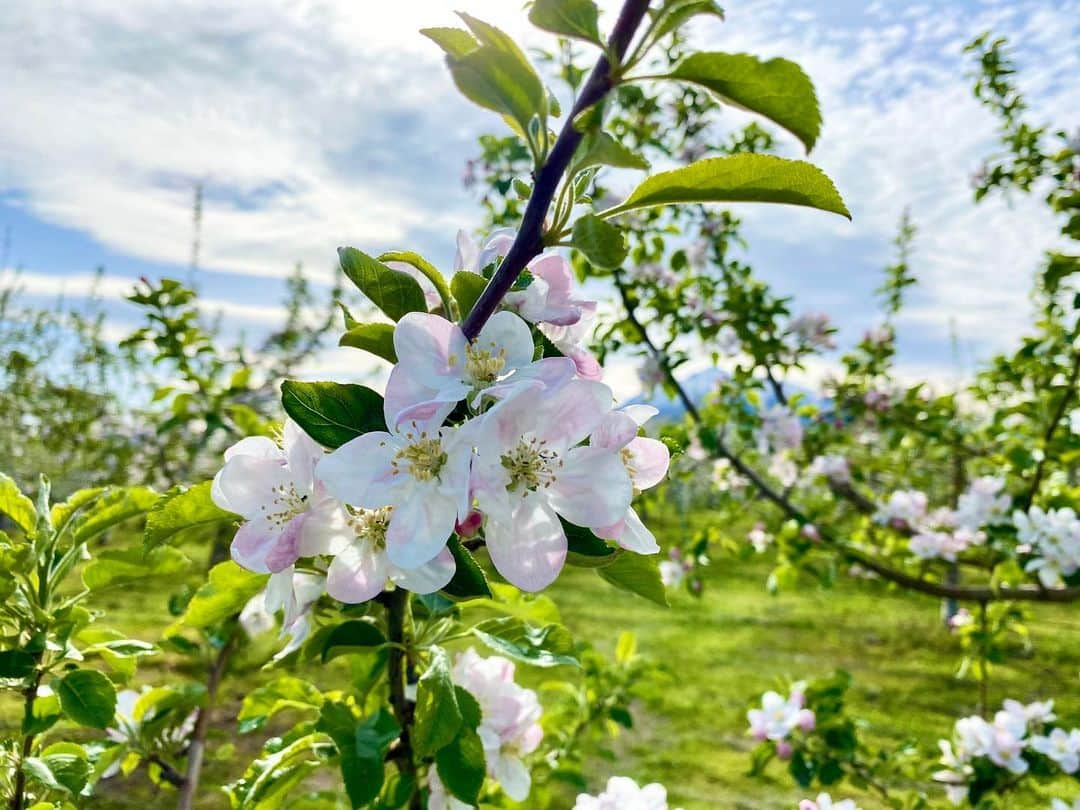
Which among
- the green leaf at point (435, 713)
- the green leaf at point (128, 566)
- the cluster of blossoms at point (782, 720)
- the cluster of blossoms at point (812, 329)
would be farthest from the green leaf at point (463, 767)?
the cluster of blossoms at point (812, 329)

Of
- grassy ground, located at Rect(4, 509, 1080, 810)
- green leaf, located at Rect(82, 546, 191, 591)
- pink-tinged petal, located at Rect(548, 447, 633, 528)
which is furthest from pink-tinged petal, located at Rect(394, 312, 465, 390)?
grassy ground, located at Rect(4, 509, 1080, 810)

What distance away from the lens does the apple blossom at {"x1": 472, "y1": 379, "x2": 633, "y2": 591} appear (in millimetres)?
573

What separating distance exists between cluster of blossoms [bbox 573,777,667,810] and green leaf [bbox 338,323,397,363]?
68 cm

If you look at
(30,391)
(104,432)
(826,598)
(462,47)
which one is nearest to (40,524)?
(462,47)

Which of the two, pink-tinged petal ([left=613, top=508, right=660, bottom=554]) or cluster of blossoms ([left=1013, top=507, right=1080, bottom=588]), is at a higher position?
pink-tinged petal ([left=613, top=508, right=660, bottom=554])

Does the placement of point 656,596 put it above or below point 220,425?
above

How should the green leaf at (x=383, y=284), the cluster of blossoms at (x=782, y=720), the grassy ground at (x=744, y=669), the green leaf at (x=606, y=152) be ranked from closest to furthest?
the green leaf at (x=606, y=152), the green leaf at (x=383, y=284), the cluster of blossoms at (x=782, y=720), the grassy ground at (x=744, y=669)

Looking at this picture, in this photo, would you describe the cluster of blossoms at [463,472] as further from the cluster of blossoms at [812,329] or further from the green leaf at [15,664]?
the cluster of blossoms at [812,329]

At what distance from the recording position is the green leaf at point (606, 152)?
53 centimetres

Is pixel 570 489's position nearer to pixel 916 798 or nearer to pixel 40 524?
pixel 40 524

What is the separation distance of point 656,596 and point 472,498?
9.8 inches

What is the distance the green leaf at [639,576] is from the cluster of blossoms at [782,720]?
1.42 metres

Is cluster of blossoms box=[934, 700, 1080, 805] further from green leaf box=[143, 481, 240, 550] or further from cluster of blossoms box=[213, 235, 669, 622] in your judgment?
green leaf box=[143, 481, 240, 550]

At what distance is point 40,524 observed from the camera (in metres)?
0.87
